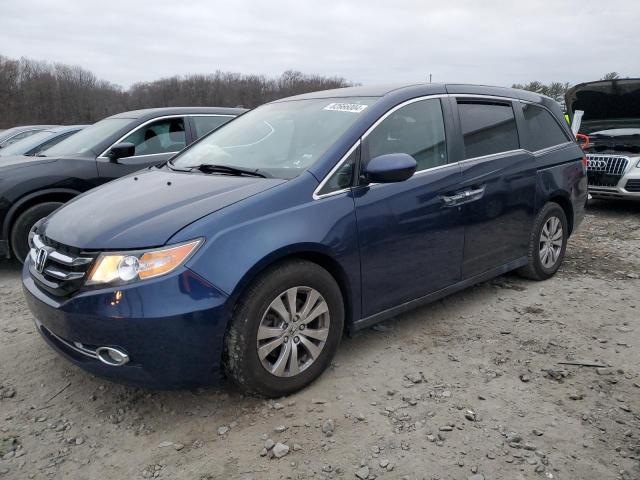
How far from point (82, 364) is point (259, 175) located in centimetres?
137

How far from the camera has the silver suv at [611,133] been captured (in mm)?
7562

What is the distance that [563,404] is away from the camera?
8.98 feet

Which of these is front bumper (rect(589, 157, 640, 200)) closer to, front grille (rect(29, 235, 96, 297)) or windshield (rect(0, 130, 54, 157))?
front grille (rect(29, 235, 96, 297))

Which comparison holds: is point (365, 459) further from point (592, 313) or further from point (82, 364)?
point (592, 313)

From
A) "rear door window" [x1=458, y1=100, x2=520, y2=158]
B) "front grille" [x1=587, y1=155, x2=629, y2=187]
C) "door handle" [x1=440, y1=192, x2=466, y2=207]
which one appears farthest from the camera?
"front grille" [x1=587, y1=155, x2=629, y2=187]

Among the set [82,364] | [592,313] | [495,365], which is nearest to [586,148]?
[592,313]

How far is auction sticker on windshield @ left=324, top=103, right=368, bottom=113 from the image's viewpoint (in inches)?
129

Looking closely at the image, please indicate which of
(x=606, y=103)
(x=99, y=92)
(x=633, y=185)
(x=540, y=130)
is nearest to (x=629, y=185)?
(x=633, y=185)

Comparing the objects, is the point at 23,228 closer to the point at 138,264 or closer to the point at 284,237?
the point at 138,264

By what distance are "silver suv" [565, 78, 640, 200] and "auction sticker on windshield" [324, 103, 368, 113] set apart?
5.93m

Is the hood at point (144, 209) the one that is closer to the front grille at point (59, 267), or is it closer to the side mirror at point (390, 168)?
the front grille at point (59, 267)

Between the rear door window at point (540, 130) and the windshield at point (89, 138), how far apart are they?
4.03m

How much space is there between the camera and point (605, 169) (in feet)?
25.6

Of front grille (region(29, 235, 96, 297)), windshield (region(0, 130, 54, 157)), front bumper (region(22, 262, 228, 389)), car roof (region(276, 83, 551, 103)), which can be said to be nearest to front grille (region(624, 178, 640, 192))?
car roof (region(276, 83, 551, 103))
